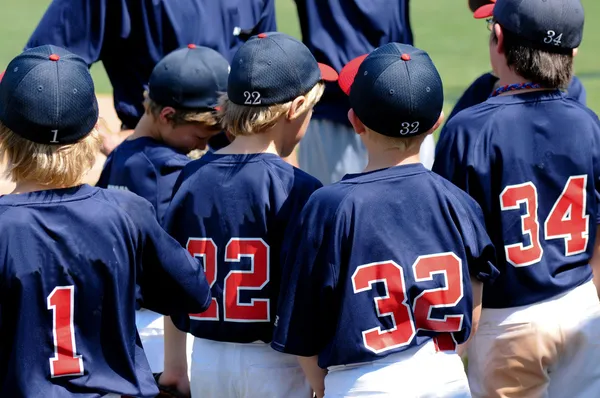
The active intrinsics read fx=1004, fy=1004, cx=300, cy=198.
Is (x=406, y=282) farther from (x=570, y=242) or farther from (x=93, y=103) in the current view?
(x=93, y=103)

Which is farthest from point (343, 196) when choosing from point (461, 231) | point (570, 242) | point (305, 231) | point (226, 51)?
point (226, 51)

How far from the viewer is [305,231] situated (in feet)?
9.91

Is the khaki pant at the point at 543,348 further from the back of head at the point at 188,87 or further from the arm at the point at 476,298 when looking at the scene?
the back of head at the point at 188,87

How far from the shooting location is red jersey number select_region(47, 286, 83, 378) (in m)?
2.70

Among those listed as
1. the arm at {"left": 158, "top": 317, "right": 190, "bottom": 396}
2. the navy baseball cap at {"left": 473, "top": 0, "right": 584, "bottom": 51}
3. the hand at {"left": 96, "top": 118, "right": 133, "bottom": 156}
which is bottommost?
the arm at {"left": 158, "top": 317, "right": 190, "bottom": 396}

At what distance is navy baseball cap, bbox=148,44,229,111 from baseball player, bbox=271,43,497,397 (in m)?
1.10

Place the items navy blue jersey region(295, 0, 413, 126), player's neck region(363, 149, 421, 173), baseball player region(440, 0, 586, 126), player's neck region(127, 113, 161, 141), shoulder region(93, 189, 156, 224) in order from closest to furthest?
shoulder region(93, 189, 156, 224), player's neck region(363, 149, 421, 173), player's neck region(127, 113, 161, 141), baseball player region(440, 0, 586, 126), navy blue jersey region(295, 0, 413, 126)

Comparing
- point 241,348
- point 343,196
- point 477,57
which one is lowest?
point 477,57

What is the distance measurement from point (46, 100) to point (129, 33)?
2191 mm

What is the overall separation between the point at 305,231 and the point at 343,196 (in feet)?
0.52

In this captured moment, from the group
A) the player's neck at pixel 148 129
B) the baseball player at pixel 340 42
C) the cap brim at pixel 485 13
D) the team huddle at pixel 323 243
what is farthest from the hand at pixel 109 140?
the cap brim at pixel 485 13

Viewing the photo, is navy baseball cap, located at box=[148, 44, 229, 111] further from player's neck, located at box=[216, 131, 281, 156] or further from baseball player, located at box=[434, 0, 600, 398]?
baseball player, located at box=[434, 0, 600, 398]

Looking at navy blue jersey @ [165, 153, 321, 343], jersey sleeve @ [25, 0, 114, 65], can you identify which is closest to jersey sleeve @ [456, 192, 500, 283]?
navy blue jersey @ [165, 153, 321, 343]

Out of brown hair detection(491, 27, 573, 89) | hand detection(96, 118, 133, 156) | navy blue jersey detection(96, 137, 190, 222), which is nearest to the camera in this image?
brown hair detection(491, 27, 573, 89)
